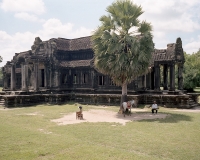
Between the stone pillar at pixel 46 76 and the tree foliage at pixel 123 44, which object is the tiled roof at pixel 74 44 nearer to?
the stone pillar at pixel 46 76

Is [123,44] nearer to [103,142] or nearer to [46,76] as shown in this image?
[103,142]

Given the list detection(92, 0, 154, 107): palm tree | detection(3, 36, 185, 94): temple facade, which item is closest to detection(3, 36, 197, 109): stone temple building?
detection(3, 36, 185, 94): temple facade

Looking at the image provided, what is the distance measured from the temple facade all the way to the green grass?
1163 centimetres

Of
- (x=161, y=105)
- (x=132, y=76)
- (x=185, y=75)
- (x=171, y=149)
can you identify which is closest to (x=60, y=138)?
(x=171, y=149)

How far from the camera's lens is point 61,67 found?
27.6 m

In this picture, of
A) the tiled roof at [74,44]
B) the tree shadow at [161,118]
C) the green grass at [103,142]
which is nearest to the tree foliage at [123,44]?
the tree shadow at [161,118]

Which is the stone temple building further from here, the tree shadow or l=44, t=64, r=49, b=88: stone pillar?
the tree shadow

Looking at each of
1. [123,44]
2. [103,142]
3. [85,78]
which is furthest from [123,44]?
[85,78]

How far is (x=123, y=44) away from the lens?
1666 centimetres

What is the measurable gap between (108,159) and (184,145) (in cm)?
344

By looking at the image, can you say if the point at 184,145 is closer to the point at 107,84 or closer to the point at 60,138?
the point at 60,138

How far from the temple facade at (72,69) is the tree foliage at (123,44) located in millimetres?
6060

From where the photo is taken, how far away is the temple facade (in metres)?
23.1

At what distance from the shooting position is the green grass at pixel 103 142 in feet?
23.5
